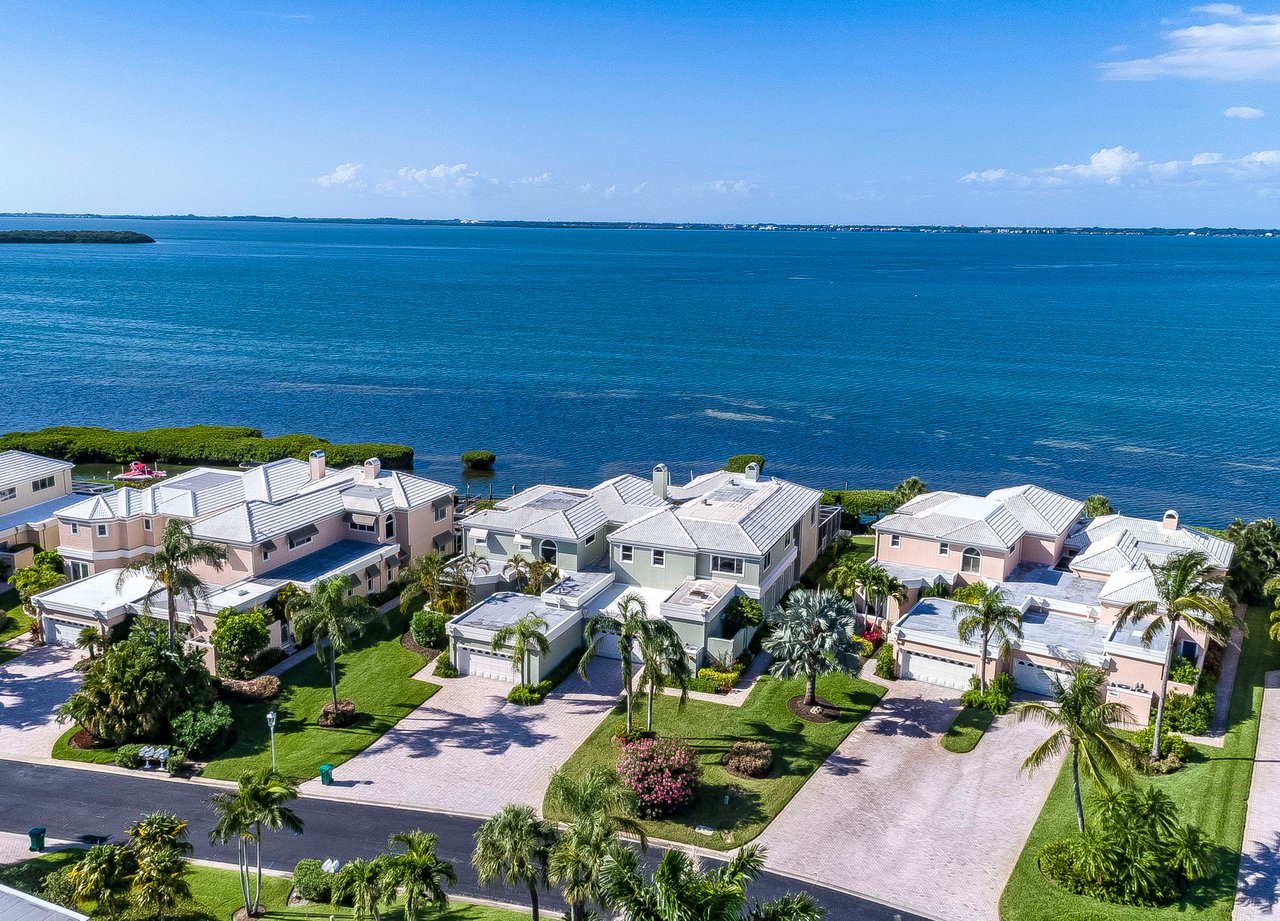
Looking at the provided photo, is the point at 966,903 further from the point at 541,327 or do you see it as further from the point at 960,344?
the point at 541,327

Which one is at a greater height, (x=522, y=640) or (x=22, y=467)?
(x=22, y=467)

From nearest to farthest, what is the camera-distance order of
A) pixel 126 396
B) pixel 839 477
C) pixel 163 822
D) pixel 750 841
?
pixel 163 822, pixel 750 841, pixel 839 477, pixel 126 396

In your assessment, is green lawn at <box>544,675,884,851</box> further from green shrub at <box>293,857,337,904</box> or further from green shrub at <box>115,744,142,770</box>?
green shrub at <box>115,744,142,770</box>

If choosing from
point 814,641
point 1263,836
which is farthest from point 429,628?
point 1263,836

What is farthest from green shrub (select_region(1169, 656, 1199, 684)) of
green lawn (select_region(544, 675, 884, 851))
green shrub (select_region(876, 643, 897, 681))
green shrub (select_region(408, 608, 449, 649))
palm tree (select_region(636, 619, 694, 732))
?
green shrub (select_region(408, 608, 449, 649))

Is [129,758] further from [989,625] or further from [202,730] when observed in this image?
A: [989,625]

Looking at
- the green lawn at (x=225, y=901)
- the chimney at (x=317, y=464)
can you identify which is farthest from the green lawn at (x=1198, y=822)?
the chimney at (x=317, y=464)

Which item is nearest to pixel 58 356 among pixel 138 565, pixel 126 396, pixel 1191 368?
pixel 126 396
